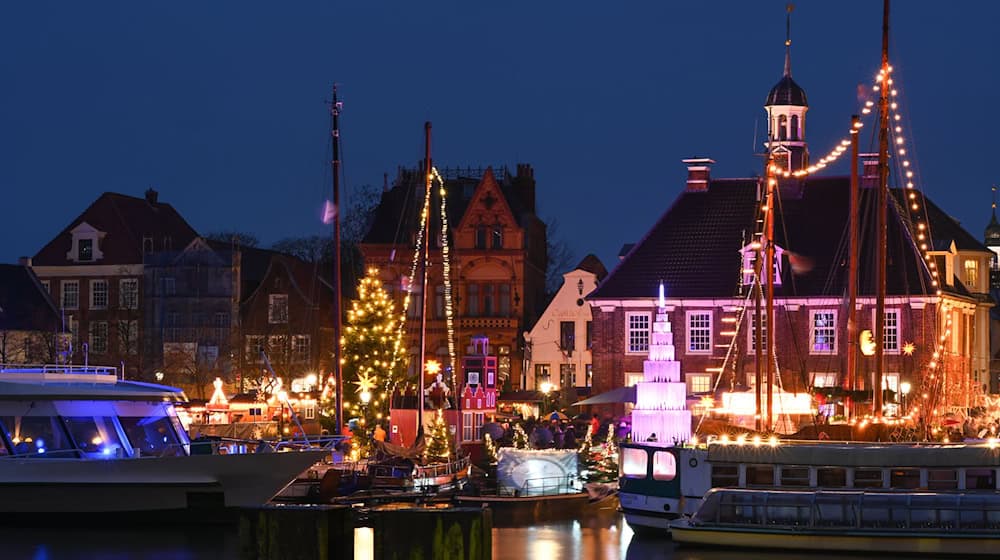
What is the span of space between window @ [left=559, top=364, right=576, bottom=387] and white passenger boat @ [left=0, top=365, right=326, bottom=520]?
146ft

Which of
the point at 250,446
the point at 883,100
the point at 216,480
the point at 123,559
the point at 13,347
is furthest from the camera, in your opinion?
the point at 13,347

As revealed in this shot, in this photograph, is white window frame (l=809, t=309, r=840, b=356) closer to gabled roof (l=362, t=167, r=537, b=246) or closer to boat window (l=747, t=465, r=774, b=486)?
gabled roof (l=362, t=167, r=537, b=246)

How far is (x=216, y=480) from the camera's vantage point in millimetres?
37219

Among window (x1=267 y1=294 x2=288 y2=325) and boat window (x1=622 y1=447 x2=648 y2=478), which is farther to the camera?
window (x1=267 y1=294 x2=288 y2=325)

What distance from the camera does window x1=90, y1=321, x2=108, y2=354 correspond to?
85562 mm

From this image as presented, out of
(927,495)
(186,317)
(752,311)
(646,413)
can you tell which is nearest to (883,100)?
(646,413)

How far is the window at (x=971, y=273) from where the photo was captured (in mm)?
74375

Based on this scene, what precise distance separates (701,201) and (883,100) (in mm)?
Result: 25015

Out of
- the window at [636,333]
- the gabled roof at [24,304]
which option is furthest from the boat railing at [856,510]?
the gabled roof at [24,304]

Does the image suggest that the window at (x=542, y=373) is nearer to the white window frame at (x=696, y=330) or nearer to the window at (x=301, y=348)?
the window at (x=301, y=348)

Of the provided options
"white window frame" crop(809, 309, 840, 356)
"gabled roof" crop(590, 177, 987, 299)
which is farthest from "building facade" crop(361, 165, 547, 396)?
"white window frame" crop(809, 309, 840, 356)

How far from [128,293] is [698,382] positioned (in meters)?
31.9

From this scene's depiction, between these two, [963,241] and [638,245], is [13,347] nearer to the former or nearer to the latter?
[638,245]

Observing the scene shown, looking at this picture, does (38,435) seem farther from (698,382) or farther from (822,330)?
(822,330)
